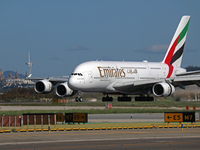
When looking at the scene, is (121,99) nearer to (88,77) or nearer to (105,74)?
(105,74)

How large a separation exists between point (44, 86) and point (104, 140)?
171 feet

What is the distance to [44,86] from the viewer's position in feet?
259

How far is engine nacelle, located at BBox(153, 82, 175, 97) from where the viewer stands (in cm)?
6838

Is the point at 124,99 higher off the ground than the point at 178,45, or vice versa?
the point at 178,45

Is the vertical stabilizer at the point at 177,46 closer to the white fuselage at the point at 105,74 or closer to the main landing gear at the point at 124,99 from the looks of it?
the white fuselage at the point at 105,74

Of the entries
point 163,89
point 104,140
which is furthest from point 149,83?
point 104,140

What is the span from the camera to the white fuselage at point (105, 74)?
221ft

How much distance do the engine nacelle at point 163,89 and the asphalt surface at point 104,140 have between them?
113ft

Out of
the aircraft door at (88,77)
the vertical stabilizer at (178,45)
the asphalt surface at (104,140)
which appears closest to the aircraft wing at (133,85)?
the aircraft door at (88,77)

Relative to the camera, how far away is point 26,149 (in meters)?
23.8

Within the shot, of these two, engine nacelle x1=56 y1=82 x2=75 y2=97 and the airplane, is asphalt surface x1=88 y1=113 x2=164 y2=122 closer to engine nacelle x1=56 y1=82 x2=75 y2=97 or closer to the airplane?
the airplane

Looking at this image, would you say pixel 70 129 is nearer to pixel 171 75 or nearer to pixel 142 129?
pixel 142 129

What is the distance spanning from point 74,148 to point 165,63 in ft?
197

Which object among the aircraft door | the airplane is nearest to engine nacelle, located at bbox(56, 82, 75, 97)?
the airplane
